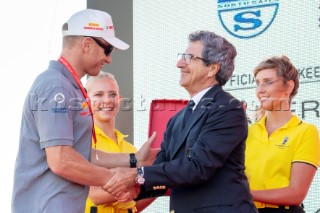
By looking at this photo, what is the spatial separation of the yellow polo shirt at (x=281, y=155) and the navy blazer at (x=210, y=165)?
1.71 feet

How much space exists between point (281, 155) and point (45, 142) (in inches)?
56.5

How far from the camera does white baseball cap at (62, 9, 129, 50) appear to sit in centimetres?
315

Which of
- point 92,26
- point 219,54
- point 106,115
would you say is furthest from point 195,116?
point 106,115

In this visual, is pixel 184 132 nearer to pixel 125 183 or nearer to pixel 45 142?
pixel 125 183

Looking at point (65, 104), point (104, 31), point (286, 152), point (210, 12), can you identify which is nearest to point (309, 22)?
point (210, 12)

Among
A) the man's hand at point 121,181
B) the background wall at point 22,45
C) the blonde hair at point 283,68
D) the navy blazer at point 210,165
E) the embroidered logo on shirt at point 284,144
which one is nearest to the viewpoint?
the navy blazer at point 210,165

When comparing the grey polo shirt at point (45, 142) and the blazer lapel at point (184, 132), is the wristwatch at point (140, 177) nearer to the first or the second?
the blazer lapel at point (184, 132)

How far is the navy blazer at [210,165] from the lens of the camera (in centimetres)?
307

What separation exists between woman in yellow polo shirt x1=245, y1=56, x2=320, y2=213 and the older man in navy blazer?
504 mm

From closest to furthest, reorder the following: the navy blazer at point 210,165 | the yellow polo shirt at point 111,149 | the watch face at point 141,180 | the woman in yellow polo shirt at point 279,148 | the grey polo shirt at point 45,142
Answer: the grey polo shirt at point 45,142, the navy blazer at point 210,165, the watch face at point 141,180, the woman in yellow polo shirt at point 279,148, the yellow polo shirt at point 111,149

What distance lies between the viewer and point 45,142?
2822 millimetres

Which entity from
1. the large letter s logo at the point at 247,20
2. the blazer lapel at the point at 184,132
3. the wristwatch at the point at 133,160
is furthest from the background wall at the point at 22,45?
the blazer lapel at the point at 184,132

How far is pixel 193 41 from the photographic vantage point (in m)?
3.45

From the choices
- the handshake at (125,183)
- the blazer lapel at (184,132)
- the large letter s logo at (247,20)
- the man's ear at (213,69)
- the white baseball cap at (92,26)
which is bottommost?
the handshake at (125,183)
